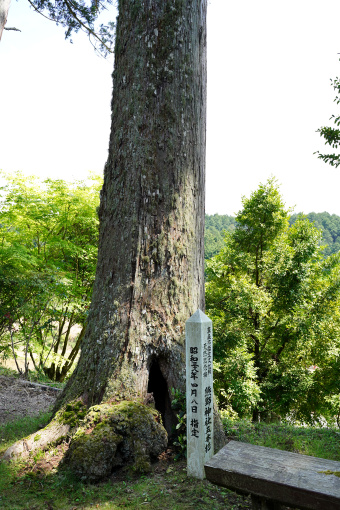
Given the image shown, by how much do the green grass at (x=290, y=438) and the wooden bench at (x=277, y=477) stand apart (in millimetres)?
1289

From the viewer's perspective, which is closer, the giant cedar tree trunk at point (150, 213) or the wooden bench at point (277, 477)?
the wooden bench at point (277, 477)

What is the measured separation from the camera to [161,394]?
12.3 ft

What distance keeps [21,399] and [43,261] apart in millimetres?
5081

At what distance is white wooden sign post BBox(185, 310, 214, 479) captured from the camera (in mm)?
2996

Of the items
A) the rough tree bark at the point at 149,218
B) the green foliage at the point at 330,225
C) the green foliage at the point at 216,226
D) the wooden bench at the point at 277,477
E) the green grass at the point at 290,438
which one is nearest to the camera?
the wooden bench at the point at 277,477

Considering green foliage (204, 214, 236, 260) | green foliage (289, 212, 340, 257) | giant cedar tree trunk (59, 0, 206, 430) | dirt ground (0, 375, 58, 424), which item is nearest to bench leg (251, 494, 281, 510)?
giant cedar tree trunk (59, 0, 206, 430)

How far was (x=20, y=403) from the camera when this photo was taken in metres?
5.67

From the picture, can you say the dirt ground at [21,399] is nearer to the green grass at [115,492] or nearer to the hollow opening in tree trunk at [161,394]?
the green grass at [115,492]

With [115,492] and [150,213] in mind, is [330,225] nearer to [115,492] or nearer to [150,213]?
[150,213]

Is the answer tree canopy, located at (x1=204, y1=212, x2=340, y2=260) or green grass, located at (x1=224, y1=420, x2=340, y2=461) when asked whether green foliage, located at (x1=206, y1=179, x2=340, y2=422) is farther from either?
tree canopy, located at (x1=204, y1=212, x2=340, y2=260)

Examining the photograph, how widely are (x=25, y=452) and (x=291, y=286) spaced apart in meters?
10.9

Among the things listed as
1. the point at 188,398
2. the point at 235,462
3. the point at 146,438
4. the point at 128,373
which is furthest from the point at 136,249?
the point at 235,462

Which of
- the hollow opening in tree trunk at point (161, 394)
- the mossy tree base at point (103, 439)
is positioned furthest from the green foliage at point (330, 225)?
the mossy tree base at point (103, 439)

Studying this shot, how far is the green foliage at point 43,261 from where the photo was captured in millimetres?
7680
